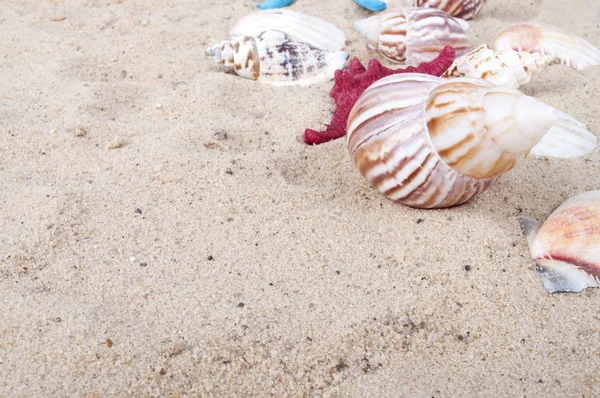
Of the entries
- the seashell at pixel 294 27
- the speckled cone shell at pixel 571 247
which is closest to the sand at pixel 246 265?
the speckled cone shell at pixel 571 247

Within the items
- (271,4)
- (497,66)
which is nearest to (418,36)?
(497,66)

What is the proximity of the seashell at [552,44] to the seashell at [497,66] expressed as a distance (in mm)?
446

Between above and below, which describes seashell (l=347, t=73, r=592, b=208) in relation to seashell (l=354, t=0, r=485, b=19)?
above

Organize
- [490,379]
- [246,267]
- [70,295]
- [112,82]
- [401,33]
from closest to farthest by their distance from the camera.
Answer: [490,379]
[70,295]
[246,267]
[112,82]
[401,33]

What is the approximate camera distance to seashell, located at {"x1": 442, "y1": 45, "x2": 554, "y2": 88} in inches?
111

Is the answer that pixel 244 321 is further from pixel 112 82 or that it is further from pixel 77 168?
pixel 112 82

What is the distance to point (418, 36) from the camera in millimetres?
3189

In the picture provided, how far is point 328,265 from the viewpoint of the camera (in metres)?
1.89

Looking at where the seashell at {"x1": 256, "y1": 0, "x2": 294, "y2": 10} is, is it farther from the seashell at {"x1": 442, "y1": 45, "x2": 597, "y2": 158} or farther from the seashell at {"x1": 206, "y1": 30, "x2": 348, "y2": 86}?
the seashell at {"x1": 442, "y1": 45, "x2": 597, "y2": 158}

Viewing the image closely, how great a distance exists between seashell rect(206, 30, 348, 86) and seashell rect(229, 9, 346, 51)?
0.74ft

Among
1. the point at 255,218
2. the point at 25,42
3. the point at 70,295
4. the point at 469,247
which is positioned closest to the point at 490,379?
the point at 469,247

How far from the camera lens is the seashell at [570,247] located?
5.94ft

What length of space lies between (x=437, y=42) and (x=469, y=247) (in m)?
1.65

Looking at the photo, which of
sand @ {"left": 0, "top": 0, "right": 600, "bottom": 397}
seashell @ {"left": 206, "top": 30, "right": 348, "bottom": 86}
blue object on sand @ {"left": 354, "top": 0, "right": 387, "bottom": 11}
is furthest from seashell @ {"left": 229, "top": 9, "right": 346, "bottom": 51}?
sand @ {"left": 0, "top": 0, "right": 600, "bottom": 397}
